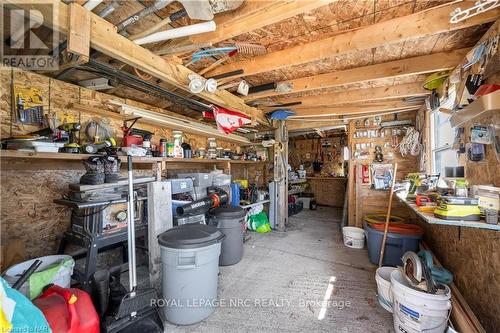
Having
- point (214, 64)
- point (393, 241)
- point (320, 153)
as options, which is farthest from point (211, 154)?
point (320, 153)

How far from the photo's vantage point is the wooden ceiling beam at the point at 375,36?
1.61 metres

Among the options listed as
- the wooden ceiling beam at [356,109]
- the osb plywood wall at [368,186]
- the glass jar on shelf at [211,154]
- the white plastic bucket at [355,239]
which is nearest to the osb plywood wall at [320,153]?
the osb plywood wall at [368,186]

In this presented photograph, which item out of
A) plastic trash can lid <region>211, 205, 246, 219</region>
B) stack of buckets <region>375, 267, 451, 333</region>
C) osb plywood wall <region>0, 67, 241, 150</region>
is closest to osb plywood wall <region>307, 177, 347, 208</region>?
plastic trash can lid <region>211, 205, 246, 219</region>

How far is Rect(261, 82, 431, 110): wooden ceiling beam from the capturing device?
2949 mm

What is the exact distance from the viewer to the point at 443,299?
59.9 inches

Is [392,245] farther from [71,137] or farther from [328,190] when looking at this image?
[328,190]

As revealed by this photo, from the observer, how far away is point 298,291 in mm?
2309

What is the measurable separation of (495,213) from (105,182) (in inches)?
124

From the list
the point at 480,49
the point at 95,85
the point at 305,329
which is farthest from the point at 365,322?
the point at 95,85

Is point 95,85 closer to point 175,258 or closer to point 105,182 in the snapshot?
point 105,182

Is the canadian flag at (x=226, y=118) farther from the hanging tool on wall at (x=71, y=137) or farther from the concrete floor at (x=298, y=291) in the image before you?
the concrete floor at (x=298, y=291)

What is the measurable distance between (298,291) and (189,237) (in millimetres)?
1377

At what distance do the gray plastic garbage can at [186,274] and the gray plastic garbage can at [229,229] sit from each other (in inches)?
38.4

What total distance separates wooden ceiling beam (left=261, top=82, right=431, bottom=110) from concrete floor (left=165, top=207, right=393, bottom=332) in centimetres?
237
